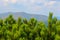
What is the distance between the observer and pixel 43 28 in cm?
1312

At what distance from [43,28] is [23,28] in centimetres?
158

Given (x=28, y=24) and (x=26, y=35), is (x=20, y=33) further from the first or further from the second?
(x=28, y=24)

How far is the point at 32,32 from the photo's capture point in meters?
13.9

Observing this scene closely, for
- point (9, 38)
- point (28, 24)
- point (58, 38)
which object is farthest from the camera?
point (28, 24)

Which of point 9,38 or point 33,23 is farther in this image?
point 33,23

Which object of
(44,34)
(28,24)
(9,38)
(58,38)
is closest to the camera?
(58,38)

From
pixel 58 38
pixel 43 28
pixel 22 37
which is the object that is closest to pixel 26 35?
pixel 22 37

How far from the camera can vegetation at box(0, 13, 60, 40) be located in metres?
13.1

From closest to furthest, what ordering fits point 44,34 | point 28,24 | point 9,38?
point 44,34 < point 9,38 < point 28,24

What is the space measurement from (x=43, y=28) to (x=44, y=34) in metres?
0.40

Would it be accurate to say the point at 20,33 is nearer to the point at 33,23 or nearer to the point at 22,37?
the point at 22,37

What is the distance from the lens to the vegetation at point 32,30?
13.1m

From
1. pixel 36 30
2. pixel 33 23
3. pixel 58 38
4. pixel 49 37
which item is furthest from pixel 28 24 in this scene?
pixel 58 38

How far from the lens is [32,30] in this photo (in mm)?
13961
